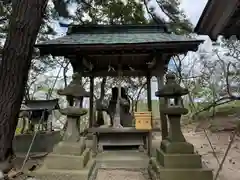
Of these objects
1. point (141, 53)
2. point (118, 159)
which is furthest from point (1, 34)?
point (118, 159)

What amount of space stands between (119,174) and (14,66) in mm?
2444

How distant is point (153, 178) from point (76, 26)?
158 inches

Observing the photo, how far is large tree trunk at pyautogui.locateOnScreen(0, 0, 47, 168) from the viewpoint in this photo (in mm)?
3541

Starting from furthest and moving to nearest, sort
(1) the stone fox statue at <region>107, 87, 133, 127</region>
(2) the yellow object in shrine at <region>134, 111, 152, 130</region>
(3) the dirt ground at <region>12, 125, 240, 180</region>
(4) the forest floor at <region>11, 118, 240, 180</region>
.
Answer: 1. (1) the stone fox statue at <region>107, 87, 133, 127</region>
2. (2) the yellow object in shrine at <region>134, 111, 152, 130</region>
3. (4) the forest floor at <region>11, 118, 240, 180</region>
4. (3) the dirt ground at <region>12, 125, 240, 180</region>

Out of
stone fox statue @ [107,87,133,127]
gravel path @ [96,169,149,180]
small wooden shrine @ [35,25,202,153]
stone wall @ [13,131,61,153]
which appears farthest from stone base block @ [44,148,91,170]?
stone wall @ [13,131,61,153]

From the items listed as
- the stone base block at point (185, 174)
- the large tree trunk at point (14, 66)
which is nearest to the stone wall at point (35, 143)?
the large tree trunk at point (14, 66)

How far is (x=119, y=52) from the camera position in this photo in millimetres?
4785

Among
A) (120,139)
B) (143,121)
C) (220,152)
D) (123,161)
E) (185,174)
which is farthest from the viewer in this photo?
(220,152)

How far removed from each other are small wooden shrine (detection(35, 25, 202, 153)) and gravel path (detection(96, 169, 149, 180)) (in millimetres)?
869

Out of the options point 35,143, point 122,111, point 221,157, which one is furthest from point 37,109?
point 221,157

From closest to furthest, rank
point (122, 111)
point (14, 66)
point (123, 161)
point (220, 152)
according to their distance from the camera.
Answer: point (14, 66)
point (123, 161)
point (220, 152)
point (122, 111)

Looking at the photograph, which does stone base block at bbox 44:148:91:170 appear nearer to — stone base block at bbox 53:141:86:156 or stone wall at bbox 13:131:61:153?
stone base block at bbox 53:141:86:156

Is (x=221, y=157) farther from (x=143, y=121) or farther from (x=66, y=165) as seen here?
(x=66, y=165)

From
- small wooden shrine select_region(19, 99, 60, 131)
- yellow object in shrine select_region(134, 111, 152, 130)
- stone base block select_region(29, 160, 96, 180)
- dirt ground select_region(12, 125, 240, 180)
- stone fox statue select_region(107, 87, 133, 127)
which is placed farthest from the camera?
small wooden shrine select_region(19, 99, 60, 131)
